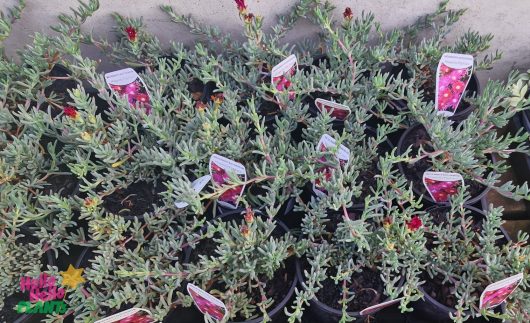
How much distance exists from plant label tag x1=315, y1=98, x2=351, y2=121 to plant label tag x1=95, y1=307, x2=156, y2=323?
882 millimetres

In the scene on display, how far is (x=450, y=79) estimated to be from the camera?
1569mm

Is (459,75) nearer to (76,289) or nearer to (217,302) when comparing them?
(217,302)

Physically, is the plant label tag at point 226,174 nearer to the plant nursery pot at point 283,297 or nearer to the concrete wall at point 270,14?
the plant nursery pot at point 283,297

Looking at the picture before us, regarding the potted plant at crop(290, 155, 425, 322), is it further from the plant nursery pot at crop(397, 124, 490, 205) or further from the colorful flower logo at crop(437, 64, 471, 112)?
the colorful flower logo at crop(437, 64, 471, 112)

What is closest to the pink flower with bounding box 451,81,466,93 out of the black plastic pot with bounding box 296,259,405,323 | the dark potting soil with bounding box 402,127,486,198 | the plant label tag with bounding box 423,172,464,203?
the dark potting soil with bounding box 402,127,486,198

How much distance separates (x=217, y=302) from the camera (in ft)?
3.96

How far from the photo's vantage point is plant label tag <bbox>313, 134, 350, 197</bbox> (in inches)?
55.2

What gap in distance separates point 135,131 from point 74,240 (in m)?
0.44

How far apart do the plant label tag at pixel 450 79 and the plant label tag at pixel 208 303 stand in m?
1.00

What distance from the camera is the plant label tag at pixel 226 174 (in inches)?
54.7

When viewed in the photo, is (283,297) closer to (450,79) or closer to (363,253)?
(363,253)

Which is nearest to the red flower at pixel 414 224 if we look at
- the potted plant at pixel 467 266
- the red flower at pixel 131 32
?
the potted plant at pixel 467 266

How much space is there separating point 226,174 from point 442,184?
74cm

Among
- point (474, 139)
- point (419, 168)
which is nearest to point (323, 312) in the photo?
point (419, 168)
